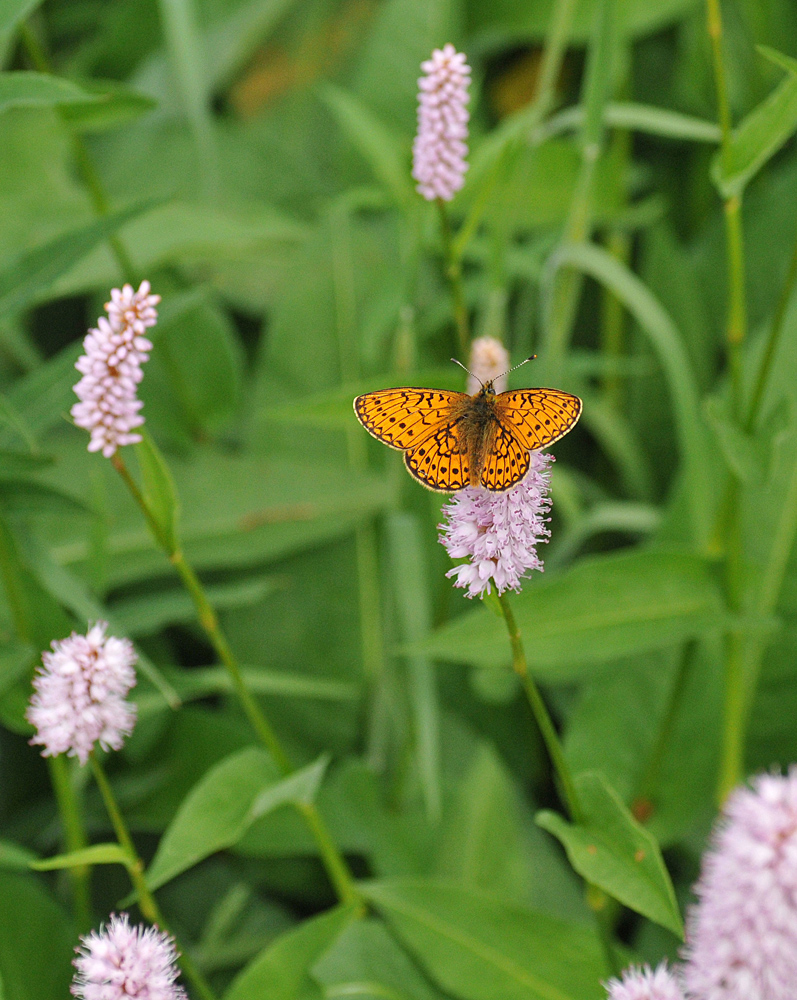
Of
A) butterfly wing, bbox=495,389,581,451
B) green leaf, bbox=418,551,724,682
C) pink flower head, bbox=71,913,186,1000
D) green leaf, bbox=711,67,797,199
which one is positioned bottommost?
pink flower head, bbox=71,913,186,1000

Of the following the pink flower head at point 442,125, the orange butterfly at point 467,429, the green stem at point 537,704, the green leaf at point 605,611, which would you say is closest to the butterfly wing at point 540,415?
the orange butterfly at point 467,429

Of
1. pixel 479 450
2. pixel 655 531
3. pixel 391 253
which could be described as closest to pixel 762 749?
pixel 655 531

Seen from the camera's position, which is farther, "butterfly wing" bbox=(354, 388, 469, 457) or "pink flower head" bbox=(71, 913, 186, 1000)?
"butterfly wing" bbox=(354, 388, 469, 457)

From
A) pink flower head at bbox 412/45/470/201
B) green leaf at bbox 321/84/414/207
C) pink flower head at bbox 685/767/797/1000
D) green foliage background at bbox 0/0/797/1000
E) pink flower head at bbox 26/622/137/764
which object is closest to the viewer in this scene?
pink flower head at bbox 685/767/797/1000

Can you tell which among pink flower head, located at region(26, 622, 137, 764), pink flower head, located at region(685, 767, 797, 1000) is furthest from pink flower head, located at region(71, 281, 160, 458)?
pink flower head, located at region(685, 767, 797, 1000)

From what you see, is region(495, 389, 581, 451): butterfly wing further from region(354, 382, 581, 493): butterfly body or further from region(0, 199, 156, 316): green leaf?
region(0, 199, 156, 316): green leaf

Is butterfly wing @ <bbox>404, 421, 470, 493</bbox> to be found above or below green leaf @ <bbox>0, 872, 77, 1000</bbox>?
above

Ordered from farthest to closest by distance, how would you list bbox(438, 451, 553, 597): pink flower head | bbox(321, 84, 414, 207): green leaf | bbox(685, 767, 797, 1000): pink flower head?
bbox(321, 84, 414, 207): green leaf < bbox(438, 451, 553, 597): pink flower head < bbox(685, 767, 797, 1000): pink flower head
